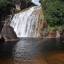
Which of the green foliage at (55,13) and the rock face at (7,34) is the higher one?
the green foliage at (55,13)

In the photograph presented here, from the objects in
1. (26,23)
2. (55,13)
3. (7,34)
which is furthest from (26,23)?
(7,34)

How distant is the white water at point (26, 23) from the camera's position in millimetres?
63906

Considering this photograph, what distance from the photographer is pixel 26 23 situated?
65875 mm

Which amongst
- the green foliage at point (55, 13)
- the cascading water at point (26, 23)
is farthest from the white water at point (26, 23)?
the green foliage at point (55, 13)

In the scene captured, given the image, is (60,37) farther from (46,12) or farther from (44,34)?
(46,12)

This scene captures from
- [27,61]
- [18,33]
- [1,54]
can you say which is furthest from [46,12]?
[27,61]

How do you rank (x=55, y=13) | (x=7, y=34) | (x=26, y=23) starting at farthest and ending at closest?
1. (x=26, y=23)
2. (x=55, y=13)
3. (x=7, y=34)

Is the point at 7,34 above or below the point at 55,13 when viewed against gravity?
below

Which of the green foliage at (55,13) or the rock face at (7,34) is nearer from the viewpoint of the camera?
the rock face at (7,34)

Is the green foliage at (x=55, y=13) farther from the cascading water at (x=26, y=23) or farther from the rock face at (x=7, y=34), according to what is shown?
the rock face at (x=7, y=34)

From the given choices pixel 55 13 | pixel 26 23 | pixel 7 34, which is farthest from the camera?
pixel 26 23

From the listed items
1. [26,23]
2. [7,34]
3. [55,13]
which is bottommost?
[7,34]

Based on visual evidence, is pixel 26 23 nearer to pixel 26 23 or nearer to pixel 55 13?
pixel 26 23

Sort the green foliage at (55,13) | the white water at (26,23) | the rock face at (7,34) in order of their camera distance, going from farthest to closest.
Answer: the white water at (26,23) → the green foliage at (55,13) → the rock face at (7,34)
